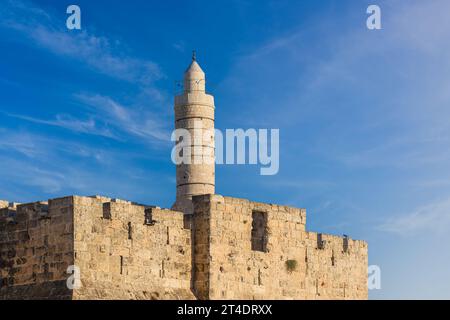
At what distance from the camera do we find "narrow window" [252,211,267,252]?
39688 mm

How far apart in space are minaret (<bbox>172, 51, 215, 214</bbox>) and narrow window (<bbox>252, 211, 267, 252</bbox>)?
16.0 metres

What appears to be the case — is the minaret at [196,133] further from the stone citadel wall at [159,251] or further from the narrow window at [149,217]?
the narrow window at [149,217]

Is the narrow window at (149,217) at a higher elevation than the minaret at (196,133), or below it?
below

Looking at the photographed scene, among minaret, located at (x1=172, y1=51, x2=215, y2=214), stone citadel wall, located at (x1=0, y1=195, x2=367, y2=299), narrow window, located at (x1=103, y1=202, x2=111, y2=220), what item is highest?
minaret, located at (x1=172, y1=51, x2=215, y2=214)

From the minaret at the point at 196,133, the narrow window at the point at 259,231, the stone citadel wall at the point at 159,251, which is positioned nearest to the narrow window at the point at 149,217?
the stone citadel wall at the point at 159,251

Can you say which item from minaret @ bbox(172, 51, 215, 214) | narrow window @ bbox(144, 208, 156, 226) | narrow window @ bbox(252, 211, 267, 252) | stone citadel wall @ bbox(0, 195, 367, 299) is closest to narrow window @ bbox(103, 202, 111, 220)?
stone citadel wall @ bbox(0, 195, 367, 299)

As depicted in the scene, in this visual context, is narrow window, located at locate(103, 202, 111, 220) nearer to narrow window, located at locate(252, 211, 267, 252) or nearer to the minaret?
narrow window, located at locate(252, 211, 267, 252)

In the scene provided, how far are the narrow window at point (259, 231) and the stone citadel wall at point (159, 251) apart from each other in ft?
0.10

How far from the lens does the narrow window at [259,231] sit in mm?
39688

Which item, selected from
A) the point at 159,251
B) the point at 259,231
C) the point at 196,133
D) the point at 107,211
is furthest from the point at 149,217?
the point at 196,133

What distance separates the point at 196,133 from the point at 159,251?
20.7 m

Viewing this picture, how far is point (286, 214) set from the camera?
40.5 m

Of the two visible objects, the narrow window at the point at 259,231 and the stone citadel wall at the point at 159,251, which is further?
the narrow window at the point at 259,231
